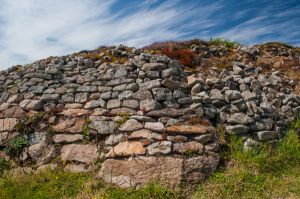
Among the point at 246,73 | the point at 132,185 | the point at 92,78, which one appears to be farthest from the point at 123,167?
the point at 246,73

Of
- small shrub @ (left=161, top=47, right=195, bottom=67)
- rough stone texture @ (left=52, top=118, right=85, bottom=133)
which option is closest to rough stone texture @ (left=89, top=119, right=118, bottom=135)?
rough stone texture @ (left=52, top=118, right=85, bottom=133)

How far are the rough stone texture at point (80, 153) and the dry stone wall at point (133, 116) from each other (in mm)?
24

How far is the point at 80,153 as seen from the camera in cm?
780

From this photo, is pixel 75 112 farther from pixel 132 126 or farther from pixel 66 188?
pixel 66 188

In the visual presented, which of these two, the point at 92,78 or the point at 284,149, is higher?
the point at 92,78

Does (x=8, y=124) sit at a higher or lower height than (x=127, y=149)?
higher

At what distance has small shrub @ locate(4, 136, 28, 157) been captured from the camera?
319 inches

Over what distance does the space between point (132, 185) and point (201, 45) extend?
8059 millimetres

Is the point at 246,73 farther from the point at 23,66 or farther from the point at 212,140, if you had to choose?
the point at 23,66

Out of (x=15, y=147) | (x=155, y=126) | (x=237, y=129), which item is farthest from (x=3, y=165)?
(x=237, y=129)

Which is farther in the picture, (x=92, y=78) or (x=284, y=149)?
(x=92, y=78)

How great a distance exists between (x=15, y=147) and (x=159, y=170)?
3.54 metres

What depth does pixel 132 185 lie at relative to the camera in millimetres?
6863

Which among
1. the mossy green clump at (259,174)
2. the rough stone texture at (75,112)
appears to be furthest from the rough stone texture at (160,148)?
the rough stone texture at (75,112)
